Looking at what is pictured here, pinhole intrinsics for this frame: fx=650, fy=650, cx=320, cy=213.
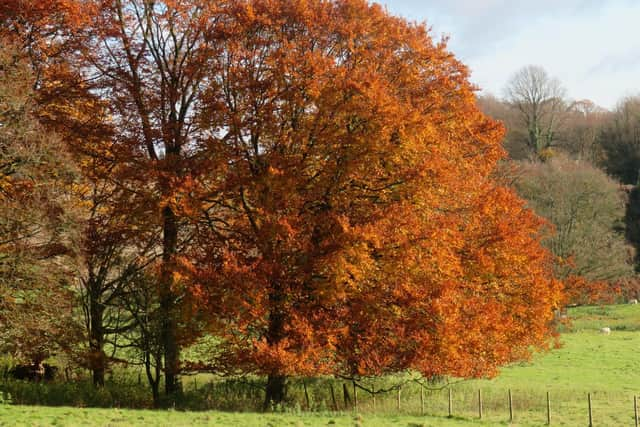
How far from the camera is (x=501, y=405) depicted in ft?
83.7

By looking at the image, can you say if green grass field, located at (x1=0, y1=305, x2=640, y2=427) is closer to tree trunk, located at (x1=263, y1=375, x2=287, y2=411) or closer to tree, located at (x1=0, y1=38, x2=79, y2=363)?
tree trunk, located at (x1=263, y1=375, x2=287, y2=411)

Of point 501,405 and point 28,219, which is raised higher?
point 28,219

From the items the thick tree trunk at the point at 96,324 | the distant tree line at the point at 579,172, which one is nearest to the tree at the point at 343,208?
the thick tree trunk at the point at 96,324

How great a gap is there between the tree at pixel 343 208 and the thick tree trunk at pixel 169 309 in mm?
1055

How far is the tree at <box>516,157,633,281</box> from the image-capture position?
56359 millimetres

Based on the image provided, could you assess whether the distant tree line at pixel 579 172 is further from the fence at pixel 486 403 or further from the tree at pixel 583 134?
the fence at pixel 486 403

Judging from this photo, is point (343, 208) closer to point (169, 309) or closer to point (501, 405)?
point (169, 309)

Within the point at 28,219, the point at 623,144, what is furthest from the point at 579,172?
the point at 28,219

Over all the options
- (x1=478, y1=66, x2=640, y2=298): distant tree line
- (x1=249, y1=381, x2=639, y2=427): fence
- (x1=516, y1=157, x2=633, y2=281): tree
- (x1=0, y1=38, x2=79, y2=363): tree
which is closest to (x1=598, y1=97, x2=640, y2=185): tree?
(x1=478, y1=66, x2=640, y2=298): distant tree line

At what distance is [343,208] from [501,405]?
425 inches

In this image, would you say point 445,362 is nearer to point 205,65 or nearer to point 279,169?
point 279,169

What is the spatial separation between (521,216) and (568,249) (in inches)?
1212

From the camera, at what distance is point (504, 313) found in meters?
25.0

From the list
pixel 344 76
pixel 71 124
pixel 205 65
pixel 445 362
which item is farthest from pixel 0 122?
pixel 445 362
